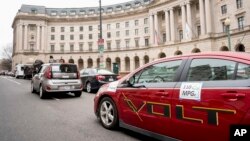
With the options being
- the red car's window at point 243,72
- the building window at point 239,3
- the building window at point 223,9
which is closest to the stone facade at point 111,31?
the building window at point 223,9

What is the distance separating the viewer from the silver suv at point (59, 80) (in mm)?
10836

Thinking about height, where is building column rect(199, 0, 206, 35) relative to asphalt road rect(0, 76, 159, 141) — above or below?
above

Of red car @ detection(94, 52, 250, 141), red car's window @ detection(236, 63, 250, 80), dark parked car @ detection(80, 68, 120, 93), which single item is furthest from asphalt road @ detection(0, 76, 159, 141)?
dark parked car @ detection(80, 68, 120, 93)

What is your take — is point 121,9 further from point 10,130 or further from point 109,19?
point 10,130

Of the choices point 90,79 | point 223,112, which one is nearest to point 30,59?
point 90,79

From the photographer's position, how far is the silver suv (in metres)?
10.8

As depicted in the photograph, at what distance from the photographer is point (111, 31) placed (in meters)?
78.1

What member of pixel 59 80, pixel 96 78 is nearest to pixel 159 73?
pixel 59 80

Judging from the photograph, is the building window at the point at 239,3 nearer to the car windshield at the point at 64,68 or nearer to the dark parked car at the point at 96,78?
the dark parked car at the point at 96,78

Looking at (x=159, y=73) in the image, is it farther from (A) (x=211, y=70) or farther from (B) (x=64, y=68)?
(B) (x=64, y=68)

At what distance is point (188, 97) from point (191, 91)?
11 centimetres

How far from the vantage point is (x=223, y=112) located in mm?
3104

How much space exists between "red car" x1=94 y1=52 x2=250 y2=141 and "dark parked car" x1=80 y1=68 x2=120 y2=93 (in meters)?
8.62

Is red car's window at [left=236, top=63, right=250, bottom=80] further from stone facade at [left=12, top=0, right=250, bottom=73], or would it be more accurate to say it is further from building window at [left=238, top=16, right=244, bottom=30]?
stone facade at [left=12, top=0, right=250, bottom=73]
